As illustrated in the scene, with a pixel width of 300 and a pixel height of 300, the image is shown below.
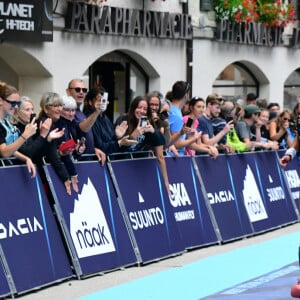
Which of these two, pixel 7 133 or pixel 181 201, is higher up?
pixel 7 133

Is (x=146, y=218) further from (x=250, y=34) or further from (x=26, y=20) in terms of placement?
(x=250, y=34)

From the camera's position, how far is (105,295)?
1132 cm

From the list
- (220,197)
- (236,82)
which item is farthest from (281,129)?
(236,82)

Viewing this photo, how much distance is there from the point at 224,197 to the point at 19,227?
545cm

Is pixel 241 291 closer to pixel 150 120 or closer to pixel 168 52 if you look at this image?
pixel 150 120

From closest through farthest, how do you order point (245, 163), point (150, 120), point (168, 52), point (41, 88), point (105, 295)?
point (105, 295) < point (150, 120) < point (245, 163) < point (41, 88) < point (168, 52)

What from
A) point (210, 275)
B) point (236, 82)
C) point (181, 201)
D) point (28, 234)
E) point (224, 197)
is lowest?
point (210, 275)

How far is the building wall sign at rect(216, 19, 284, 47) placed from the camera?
26.1 meters

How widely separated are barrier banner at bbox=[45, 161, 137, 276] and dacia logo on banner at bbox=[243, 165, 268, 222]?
4078 mm

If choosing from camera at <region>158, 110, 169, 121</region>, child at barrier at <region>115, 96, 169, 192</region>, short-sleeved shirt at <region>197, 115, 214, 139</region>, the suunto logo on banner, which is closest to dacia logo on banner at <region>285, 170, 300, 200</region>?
short-sleeved shirt at <region>197, 115, 214, 139</region>

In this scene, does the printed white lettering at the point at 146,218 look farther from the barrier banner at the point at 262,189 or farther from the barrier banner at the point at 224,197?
the barrier banner at the point at 262,189

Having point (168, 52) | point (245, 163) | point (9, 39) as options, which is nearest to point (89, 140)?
point (245, 163)

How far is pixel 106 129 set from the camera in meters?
13.7

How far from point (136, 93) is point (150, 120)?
10.8 m
